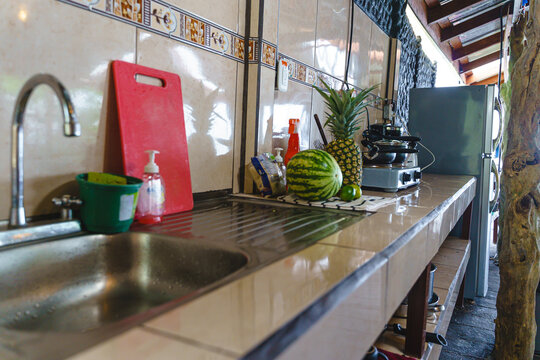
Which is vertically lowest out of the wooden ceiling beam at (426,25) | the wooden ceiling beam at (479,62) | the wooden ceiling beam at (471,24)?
the wooden ceiling beam at (426,25)

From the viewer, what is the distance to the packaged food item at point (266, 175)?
5.27ft

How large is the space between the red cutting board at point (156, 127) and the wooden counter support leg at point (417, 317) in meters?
0.80

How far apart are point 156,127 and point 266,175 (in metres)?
0.51

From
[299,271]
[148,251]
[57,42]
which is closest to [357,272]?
[299,271]

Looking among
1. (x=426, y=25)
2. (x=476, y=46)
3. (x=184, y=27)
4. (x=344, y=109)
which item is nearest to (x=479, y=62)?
(x=476, y=46)

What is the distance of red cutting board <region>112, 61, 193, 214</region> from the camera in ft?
3.69

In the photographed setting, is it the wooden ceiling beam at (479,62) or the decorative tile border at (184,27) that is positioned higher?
the wooden ceiling beam at (479,62)

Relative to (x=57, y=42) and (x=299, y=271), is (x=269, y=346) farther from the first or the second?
(x=57, y=42)

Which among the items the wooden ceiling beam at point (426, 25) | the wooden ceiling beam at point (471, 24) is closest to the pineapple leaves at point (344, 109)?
the wooden ceiling beam at point (426, 25)

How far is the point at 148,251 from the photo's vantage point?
3.17ft

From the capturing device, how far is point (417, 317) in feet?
4.53

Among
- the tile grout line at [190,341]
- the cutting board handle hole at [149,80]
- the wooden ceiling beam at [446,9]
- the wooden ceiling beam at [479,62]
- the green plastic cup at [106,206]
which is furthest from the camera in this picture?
the wooden ceiling beam at [479,62]

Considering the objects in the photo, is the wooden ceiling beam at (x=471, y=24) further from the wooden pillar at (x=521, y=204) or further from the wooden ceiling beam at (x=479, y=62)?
the wooden pillar at (x=521, y=204)

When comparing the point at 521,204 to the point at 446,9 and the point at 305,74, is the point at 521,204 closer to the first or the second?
the point at 305,74
